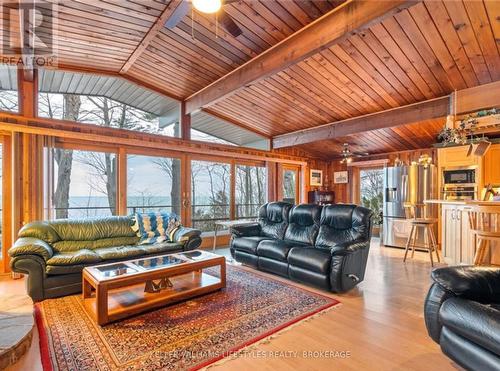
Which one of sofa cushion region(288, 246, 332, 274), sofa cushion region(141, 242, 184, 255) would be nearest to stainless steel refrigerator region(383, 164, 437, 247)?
sofa cushion region(288, 246, 332, 274)

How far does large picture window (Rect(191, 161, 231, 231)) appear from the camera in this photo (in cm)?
571

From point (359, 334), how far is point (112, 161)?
439 cm

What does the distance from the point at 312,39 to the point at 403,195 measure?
4.31m

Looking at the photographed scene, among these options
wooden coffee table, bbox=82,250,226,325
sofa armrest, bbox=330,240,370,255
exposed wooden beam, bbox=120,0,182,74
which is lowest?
wooden coffee table, bbox=82,250,226,325

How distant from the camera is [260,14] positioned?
3049 millimetres

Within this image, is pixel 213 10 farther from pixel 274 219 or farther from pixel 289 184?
pixel 289 184

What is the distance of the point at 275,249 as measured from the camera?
12.3ft

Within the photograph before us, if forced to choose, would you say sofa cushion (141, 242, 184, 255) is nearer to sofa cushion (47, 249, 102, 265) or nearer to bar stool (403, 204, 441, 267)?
sofa cushion (47, 249, 102, 265)

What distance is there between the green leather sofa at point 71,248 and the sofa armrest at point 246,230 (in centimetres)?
68

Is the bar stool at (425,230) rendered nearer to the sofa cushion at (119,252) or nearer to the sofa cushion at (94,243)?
the sofa cushion at (119,252)

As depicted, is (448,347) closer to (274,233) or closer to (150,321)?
(150,321)

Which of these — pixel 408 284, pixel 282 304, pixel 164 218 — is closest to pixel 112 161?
pixel 164 218

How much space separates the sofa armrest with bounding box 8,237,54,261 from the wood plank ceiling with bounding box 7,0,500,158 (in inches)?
101

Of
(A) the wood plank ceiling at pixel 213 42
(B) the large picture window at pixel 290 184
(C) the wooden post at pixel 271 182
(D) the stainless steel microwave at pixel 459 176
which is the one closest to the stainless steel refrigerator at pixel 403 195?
(D) the stainless steel microwave at pixel 459 176
